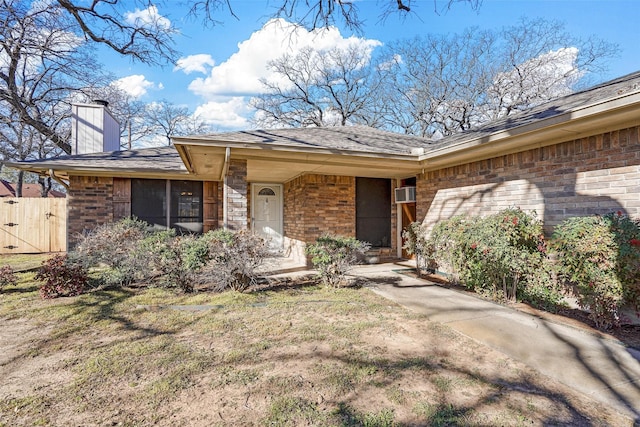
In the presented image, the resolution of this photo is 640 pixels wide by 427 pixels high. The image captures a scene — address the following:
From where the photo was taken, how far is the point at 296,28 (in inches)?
212

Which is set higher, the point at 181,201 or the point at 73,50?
the point at 73,50

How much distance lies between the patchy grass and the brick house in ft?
7.82

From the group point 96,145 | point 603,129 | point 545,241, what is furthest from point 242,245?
point 96,145

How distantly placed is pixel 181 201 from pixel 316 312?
6.21 meters

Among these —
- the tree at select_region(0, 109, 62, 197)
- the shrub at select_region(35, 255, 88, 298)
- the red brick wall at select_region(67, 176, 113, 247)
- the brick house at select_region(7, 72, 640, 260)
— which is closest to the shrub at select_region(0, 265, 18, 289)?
the shrub at select_region(35, 255, 88, 298)

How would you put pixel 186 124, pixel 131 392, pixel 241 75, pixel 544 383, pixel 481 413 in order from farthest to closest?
pixel 186 124 → pixel 241 75 → pixel 544 383 → pixel 131 392 → pixel 481 413

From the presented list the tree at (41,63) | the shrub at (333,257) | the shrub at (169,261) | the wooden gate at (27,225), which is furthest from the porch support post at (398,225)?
the tree at (41,63)

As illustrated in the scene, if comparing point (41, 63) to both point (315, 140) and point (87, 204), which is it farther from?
point (315, 140)

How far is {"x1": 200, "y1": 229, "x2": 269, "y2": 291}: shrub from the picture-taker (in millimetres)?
5023

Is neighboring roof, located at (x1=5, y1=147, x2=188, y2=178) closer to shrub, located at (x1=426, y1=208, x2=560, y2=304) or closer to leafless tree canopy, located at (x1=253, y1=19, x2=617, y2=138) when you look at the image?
shrub, located at (x1=426, y1=208, x2=560, y2=304)

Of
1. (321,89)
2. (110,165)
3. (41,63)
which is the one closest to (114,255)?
(110,165)

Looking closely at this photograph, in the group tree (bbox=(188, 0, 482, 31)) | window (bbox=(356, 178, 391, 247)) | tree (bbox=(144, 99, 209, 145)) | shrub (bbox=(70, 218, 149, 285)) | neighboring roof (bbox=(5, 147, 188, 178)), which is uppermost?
tree (bbox=(144, 99, 209, 145))

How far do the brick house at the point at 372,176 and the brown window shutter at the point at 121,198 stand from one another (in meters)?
0.03

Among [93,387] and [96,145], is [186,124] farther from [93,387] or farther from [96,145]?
[93,387]
